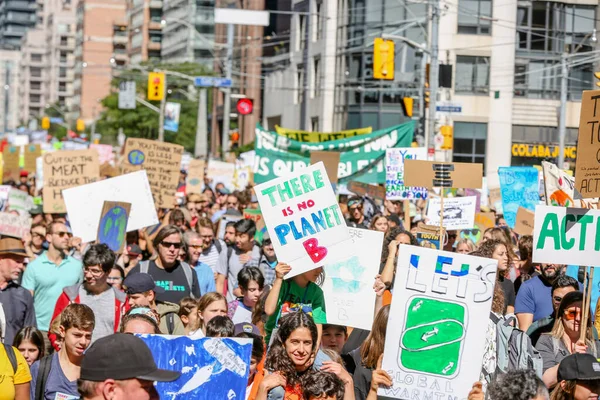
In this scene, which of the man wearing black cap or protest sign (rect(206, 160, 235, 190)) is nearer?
the man wearing black cap

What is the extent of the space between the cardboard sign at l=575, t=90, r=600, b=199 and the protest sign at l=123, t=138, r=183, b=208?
28.9 feet

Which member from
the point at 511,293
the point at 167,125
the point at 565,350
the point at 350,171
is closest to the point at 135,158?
the point at 350,171

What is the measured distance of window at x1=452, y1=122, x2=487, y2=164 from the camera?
162 feet

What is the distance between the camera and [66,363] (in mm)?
6566

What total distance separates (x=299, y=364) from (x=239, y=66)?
70.2 m

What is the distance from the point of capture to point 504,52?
48344 mm

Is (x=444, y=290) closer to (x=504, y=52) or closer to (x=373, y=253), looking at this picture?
(x=373, y=253)

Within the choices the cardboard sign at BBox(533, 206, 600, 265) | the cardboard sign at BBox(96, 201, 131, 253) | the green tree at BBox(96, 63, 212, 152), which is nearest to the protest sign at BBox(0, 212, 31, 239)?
the cardboard sign at BBox(96, 201, 131, 253)

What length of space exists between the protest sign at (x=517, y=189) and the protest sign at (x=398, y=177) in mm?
1451

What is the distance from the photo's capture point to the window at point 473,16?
4756cm

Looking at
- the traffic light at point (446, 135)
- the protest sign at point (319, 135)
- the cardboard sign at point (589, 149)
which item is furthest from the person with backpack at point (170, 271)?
the traffic light at point (446, 135)

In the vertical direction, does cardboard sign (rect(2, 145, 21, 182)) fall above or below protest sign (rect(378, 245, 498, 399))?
below

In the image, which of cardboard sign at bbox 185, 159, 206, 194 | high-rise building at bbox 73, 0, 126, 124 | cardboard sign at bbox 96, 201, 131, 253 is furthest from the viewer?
high-rise building at bbox 73, 0, 126, 124

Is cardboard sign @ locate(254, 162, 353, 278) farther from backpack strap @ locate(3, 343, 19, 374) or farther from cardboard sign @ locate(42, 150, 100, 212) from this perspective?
cardboard sign @ locate(42, 150, 100, 212)
